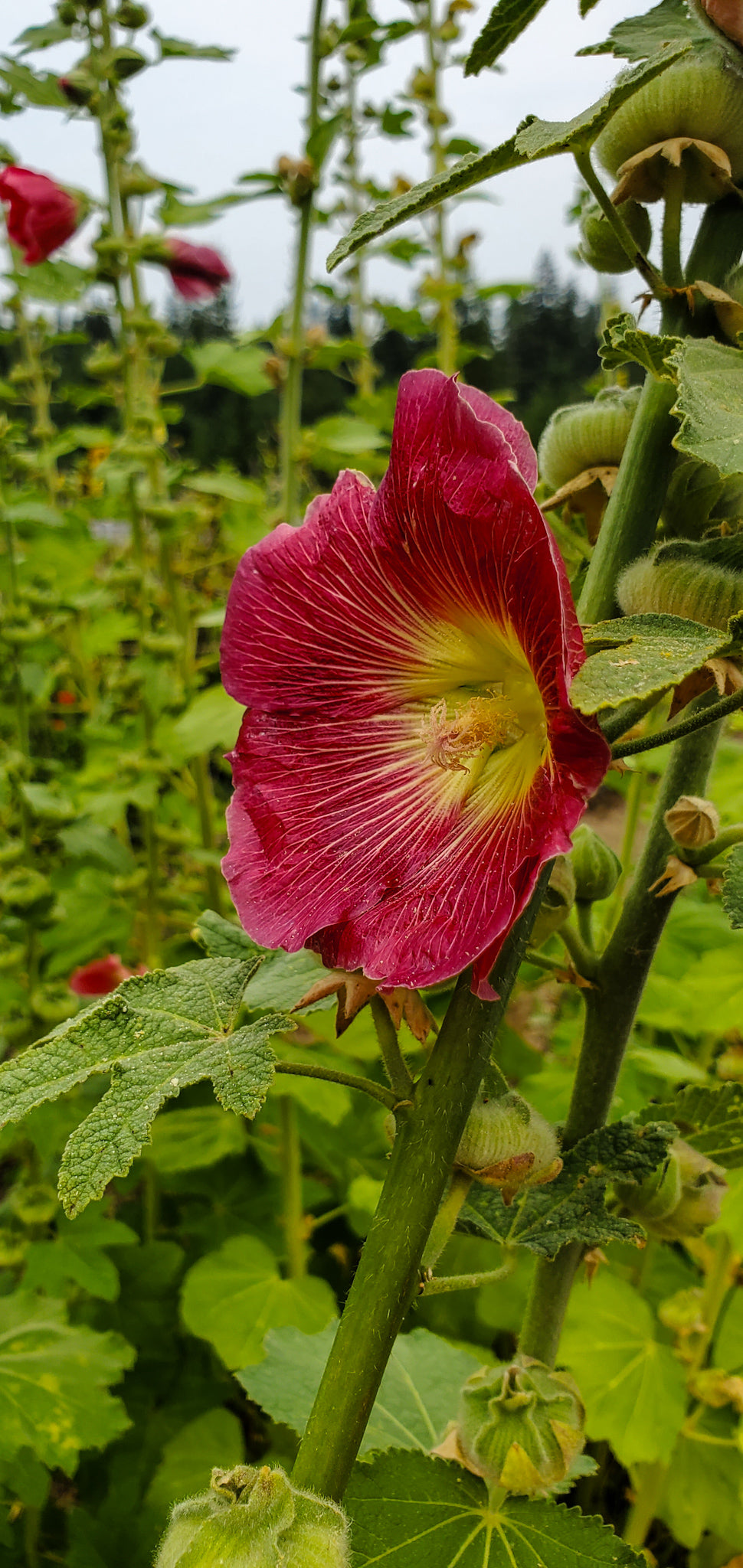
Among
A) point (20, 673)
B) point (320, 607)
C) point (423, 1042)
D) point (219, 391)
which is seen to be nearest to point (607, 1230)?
point (423, 1042)

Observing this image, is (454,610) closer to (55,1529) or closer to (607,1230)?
(607,1230)

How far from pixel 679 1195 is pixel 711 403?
556mm

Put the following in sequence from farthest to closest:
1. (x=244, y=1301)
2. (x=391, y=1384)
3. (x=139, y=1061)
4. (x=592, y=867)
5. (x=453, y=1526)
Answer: (x=244, y=1301) → (x=391, y=1384) → (x=592, y=867) → (x=453, y=1526) → (x=139, y=1061)

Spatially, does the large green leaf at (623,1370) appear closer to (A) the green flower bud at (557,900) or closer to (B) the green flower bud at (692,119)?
(A) the green flower bud at (557,900)

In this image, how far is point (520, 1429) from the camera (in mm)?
660

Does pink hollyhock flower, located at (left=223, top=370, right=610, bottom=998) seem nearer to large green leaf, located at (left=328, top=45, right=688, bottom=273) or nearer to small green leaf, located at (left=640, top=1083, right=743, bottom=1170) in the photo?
large green leaf, located at (left=328, top=45, right=688, bottom=273)

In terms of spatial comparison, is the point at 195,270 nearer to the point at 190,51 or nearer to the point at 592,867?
the point at 190,51

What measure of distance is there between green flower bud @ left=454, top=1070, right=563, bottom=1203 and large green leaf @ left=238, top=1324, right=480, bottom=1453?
1.35 feet

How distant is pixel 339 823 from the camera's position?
0.64m

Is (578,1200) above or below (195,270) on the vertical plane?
below

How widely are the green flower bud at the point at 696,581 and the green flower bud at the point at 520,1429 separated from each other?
1.60ft

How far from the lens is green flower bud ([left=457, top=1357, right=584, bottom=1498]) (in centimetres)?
65

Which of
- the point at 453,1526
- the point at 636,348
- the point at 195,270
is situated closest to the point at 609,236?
the point at 636,348

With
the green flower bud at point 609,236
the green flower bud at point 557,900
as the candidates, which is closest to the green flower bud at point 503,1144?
the green flower bud at point 557,900
